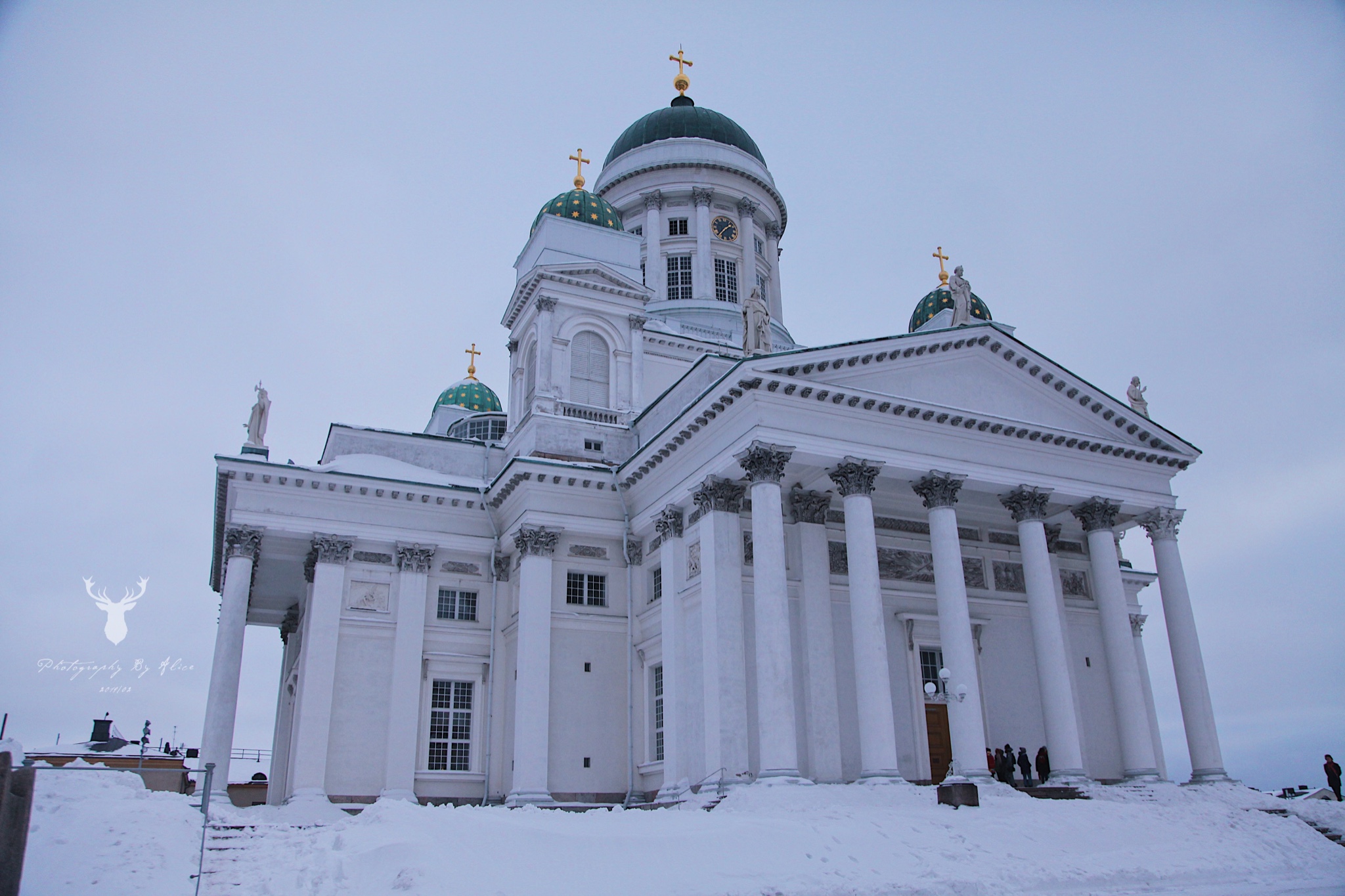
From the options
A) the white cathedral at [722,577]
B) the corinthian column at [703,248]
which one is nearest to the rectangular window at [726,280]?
the corinthian column at [703,248]

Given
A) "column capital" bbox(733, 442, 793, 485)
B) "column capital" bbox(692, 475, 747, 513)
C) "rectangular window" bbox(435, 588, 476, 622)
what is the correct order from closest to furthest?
"column capital" bbox(733, 442, 793, 485)
"column capital" bbox(692, 475, 747, 513)
"rectangular window" bbox(435, 588, 476, 622)

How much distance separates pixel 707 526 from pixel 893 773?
618 cm

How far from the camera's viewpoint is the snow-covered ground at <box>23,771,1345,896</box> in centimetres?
1230

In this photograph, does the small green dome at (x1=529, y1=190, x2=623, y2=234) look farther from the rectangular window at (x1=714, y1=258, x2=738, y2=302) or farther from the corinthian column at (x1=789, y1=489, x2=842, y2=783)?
the corinthian column at (x1=789, y1=489, x2=842, y2=783)

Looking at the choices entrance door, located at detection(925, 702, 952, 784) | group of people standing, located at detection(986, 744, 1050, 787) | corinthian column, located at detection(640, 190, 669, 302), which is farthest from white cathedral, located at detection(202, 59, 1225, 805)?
corinthian column, located at detection(640, 190, 669, 302)

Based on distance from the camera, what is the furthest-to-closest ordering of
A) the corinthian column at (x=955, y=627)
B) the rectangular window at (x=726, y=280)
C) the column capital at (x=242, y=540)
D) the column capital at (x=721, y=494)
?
the rectangular window at (x=726, y=280)
the column capital at (x=242, y=540)
the column capital at (x=721, y=494)
the corinthian column at (x=955, y=627)

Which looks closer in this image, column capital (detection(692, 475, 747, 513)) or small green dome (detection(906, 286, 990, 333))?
column capital (detection(692, 475, 747, 513))

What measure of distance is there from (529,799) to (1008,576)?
43.7ft

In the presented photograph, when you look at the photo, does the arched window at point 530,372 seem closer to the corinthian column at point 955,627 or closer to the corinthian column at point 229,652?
the corinthian column at point 229,652

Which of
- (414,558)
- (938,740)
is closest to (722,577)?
(938,740)

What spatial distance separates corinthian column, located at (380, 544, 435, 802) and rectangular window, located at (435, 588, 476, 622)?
614mm

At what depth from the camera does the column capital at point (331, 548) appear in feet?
83.9

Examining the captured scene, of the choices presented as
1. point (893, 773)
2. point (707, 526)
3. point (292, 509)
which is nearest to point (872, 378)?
point (707, 526)

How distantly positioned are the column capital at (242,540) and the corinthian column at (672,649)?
10.0 m
